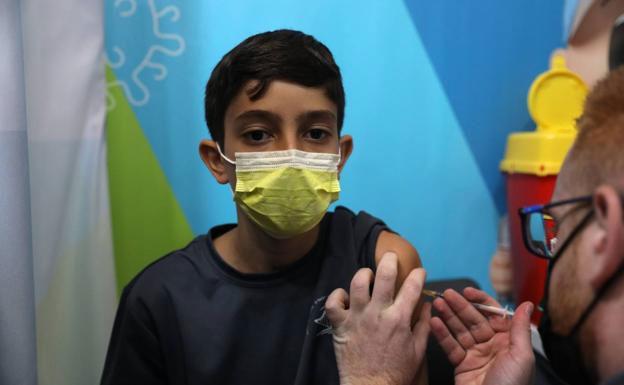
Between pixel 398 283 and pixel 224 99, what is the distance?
0.56 metres

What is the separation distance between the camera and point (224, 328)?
45.0 inches

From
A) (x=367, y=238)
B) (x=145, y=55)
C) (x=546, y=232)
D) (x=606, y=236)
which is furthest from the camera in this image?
(x=145, y=55)

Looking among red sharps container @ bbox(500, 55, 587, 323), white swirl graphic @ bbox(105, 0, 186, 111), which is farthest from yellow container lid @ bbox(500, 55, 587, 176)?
white swirl graphic @ bbox(105, 0, 186, 111)

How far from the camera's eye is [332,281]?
1187 mm

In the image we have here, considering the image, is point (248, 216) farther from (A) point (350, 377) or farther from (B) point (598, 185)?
(B) point (598, 185)

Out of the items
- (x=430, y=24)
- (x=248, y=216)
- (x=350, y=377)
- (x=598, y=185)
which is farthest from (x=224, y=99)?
(x=430, y=24)

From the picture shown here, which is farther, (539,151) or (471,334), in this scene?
Answer: (539,151)

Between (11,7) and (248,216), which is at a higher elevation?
(11,7)

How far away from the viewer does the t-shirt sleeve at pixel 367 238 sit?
122 cm

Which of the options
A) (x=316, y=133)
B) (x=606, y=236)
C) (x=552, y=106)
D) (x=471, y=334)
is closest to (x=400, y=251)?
(x=471, y=334)

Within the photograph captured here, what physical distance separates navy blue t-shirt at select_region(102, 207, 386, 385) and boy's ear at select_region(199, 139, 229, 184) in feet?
0.64

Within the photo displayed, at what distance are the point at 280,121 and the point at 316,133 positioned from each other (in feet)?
0.32

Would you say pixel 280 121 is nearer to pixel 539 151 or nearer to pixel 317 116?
pixel 317 116

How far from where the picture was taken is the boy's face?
3.55ft
